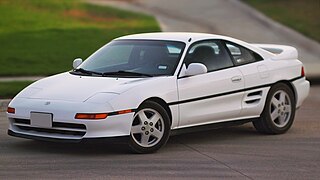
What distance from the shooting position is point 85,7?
30750mm

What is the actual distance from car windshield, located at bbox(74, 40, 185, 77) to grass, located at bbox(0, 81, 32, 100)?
12.4 feet

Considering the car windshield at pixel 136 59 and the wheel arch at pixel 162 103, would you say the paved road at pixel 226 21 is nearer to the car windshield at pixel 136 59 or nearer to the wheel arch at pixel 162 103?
the car windshield at pixel 136 59

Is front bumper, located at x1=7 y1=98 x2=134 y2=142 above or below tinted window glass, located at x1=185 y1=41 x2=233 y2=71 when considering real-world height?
below

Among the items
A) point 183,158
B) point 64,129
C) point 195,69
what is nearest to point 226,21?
point 195,69

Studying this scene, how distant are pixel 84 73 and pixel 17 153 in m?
1.36

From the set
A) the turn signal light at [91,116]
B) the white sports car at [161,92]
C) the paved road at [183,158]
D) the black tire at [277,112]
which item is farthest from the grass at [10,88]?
the turn signal light at [91,116]

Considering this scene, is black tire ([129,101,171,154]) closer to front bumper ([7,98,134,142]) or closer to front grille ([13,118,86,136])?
front bumper ([7,98,134,142])

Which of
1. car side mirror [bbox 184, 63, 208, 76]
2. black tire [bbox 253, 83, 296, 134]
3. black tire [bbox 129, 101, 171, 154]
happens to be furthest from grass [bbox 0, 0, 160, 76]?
black tire [bbox 129, 101, 171, 154]

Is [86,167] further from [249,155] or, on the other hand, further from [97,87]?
[249,155]

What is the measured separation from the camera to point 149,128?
881 centimetres

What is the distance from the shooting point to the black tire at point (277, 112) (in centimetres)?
1022

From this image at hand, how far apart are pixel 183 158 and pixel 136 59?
158 cm

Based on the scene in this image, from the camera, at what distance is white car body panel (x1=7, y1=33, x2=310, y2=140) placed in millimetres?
8531

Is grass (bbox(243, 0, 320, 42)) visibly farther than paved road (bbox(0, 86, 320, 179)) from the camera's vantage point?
Yes
